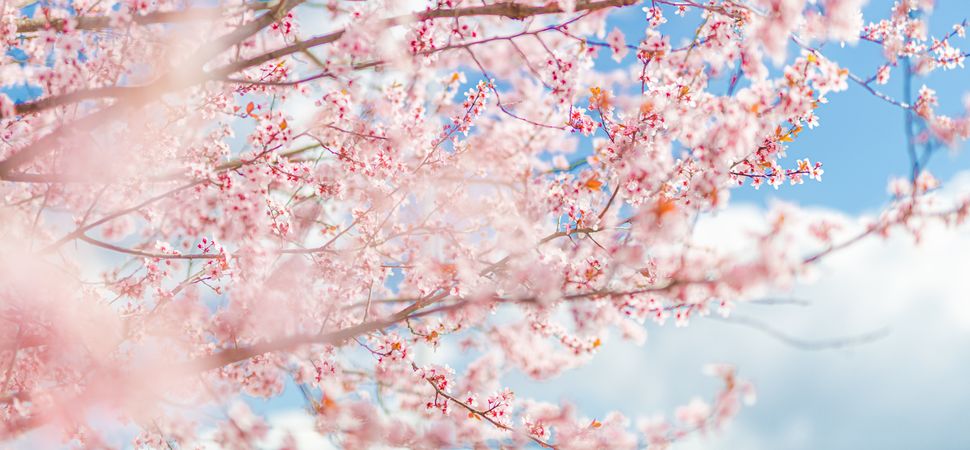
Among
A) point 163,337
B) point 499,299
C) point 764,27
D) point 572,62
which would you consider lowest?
point 499,299

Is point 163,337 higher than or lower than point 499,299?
higher

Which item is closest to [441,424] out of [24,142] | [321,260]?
[321,260]

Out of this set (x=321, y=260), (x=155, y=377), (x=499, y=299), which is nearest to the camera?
(x=499, y=299)

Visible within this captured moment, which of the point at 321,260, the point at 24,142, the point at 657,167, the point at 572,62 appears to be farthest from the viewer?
the point at 321,260

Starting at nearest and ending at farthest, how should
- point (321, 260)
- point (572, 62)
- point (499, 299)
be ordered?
point (499, 299) → point (572, 62) → point (321, 260)

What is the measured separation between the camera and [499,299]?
2873 mm

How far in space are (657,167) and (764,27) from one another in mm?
1137

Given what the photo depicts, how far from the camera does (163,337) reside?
5.57m

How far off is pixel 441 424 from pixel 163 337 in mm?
2768

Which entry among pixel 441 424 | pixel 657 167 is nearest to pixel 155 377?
pixel 441 424

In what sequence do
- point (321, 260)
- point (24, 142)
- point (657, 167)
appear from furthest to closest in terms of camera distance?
point (321, 260) < point (24, 142) < point (657, 167)

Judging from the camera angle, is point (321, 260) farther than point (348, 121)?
Yes

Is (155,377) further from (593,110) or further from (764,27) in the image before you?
(764,27)

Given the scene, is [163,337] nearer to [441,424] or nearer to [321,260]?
[321,260]
